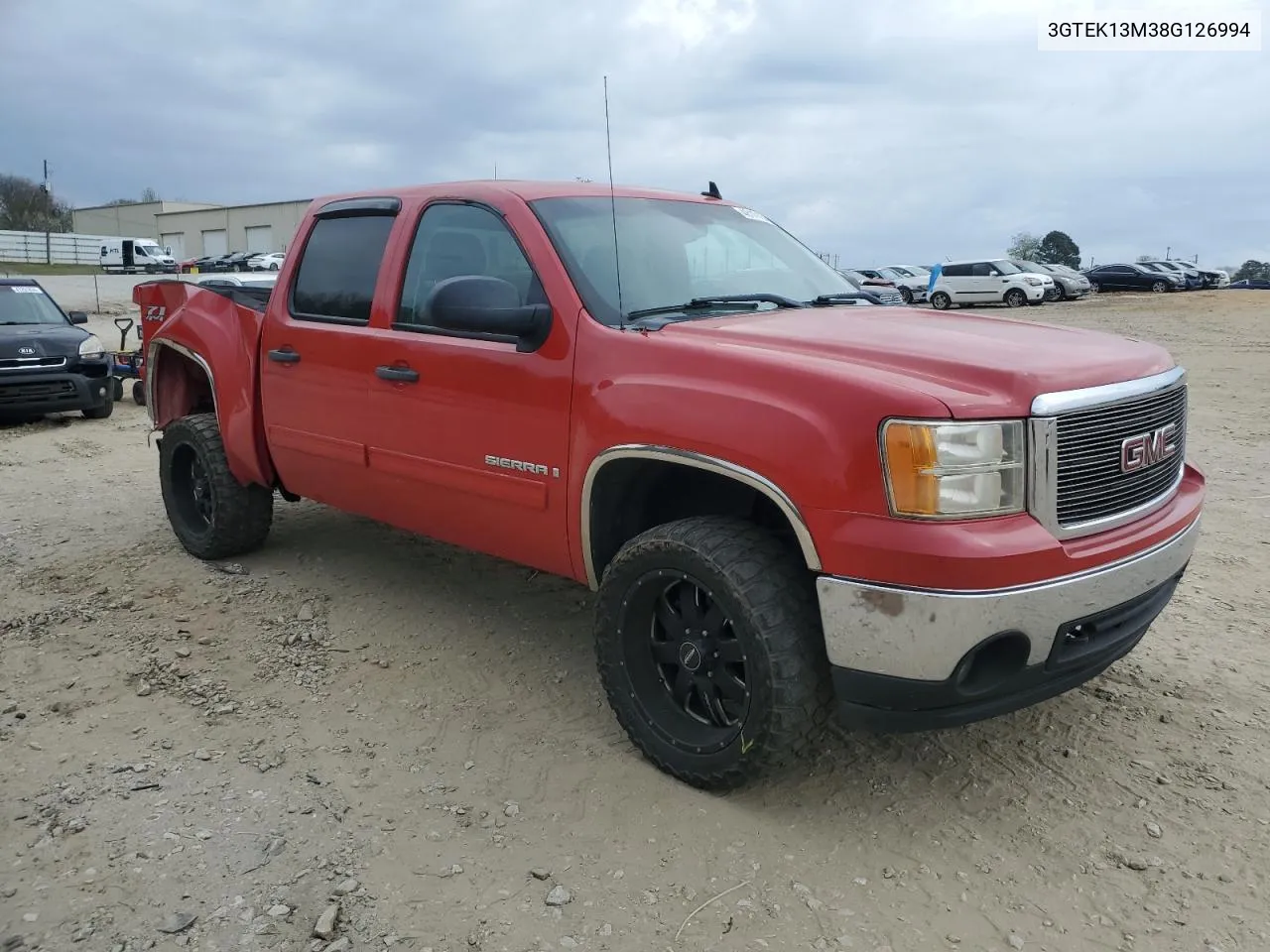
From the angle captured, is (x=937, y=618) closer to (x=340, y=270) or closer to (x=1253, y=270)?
(x=340, y=270)

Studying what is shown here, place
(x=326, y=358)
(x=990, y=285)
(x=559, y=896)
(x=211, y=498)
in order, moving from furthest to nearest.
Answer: (x=990, y=285)
(x=211, y=498)
(x=326, y=358)
(x=559, y=896)

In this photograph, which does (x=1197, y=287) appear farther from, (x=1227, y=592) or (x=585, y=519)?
(x=585, y=519)

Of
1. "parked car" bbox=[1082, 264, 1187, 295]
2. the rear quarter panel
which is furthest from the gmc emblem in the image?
"parked car" bbox=[1082, 264, 1187, 295]

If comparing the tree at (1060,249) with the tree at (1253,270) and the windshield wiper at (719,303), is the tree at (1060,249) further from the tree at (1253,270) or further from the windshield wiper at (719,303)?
the windshield wiper at (719,303)

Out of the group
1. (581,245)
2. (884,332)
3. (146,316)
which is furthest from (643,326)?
(146,316)

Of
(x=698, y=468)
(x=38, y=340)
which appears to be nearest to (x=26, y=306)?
(x=38, y=340)

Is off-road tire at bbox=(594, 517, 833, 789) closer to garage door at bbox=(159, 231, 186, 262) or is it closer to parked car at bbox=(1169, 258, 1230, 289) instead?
parked car at bbox=(1169, 258, 1230, 289)

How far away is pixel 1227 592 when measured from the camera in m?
4.89

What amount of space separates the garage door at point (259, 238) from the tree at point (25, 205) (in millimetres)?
12909

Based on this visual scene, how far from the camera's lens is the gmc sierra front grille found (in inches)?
110

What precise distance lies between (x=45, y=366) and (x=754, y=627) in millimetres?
10095

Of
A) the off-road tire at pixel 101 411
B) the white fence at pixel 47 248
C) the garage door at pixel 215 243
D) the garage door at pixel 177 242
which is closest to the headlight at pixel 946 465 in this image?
the off-road tire at pixel 101 411

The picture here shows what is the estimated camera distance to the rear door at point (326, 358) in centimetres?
438

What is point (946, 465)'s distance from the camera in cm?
264
